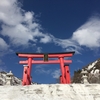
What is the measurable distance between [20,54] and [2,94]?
6403 mm

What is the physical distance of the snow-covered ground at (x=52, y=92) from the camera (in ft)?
26.9

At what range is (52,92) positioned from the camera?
8.78 meters

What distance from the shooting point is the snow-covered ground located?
8188 mm

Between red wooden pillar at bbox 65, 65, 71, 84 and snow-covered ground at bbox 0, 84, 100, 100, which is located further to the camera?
red wooden pillar at bbox 65, 65, 71, 84

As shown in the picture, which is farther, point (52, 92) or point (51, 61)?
point (51, 61)

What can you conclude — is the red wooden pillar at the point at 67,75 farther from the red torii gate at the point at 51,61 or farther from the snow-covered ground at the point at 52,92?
the snow-covered ground at the point at 52,92

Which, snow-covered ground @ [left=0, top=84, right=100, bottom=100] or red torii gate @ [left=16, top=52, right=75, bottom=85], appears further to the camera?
red torii gate @ [left=16, top=52, right=75, bottom=85]

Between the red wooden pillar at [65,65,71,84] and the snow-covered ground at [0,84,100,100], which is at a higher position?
the red wooden pillar at [65,65,71,84]

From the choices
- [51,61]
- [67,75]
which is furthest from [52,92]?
[51,61]

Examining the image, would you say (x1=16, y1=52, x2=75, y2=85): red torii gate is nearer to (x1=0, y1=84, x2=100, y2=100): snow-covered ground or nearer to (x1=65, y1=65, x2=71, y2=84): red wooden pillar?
(x1=65, y1=65, x2=71, y2=84): red wooden pillar

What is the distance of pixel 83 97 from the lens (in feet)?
27.2

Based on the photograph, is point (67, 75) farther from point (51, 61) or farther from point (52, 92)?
point (52, 92)

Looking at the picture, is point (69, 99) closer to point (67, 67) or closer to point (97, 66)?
point (67, 67)

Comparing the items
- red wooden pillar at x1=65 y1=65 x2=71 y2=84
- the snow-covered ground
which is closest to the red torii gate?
red wooden pillar at x1=65 y1=65 x2=71 y2=84
